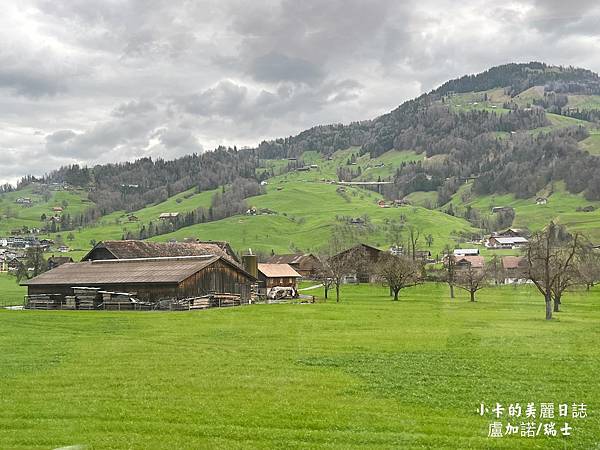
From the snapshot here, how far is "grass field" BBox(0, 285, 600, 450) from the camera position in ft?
39.4

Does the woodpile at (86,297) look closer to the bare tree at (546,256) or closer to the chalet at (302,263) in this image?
the bare tree at (546,256)

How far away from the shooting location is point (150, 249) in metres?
77.1

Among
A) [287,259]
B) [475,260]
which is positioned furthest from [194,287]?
[287,259]

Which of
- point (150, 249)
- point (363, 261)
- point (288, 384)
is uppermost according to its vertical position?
point (150, 249)

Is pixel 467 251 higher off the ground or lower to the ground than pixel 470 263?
higher

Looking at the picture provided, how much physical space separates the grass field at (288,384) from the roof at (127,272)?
2254 cm

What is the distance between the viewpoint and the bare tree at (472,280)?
57.9 metres

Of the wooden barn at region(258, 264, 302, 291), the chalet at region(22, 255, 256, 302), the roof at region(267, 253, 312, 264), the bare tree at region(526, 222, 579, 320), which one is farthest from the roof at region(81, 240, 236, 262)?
the roof at region(267, 253, 312, 264)

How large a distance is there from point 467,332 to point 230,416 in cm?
1924

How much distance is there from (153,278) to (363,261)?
1810 inches

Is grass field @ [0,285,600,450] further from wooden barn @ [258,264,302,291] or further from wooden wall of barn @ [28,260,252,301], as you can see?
wooden barn @ [258,264,302,291]

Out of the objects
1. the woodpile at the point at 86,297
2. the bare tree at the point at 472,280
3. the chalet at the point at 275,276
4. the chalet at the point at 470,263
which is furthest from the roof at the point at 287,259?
the woodpile at the point at 86,297

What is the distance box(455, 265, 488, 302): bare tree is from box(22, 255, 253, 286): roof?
24.0 m

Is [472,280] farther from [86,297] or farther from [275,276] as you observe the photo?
[86,297]
